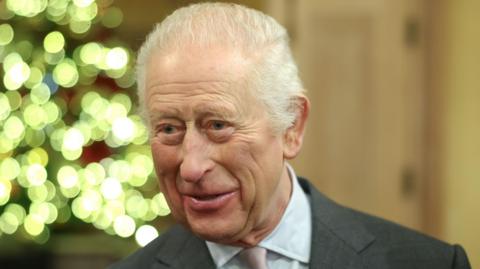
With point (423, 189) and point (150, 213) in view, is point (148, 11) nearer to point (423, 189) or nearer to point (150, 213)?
point (150, 213)

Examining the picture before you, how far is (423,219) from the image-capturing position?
14.3 ft

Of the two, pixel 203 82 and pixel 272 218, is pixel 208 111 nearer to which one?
pixel 203 82

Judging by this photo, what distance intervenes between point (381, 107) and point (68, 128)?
4.47ft

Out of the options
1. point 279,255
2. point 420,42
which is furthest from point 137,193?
point 279,255

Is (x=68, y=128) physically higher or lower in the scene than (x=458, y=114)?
higher

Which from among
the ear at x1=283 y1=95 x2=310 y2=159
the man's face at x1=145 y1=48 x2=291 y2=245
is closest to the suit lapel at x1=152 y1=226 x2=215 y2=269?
the man's face at x1=145 y1=48 x2=291 y2=245

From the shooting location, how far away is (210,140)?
1749 millimetres

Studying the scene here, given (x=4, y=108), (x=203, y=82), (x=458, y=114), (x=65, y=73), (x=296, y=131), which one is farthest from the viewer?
(x=458, y=114)

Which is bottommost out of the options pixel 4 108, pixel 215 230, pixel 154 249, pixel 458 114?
pixel 458 114

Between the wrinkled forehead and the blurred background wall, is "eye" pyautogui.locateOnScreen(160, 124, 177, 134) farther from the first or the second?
the blurred background wall

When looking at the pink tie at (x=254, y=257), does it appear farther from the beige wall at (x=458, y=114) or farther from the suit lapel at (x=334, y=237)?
the beige wall at (x=458, y=114)

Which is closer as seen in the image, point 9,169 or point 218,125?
point 218,125

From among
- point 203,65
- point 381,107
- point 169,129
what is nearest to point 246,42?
point 203,65

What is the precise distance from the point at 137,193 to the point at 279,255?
2.13 metres
